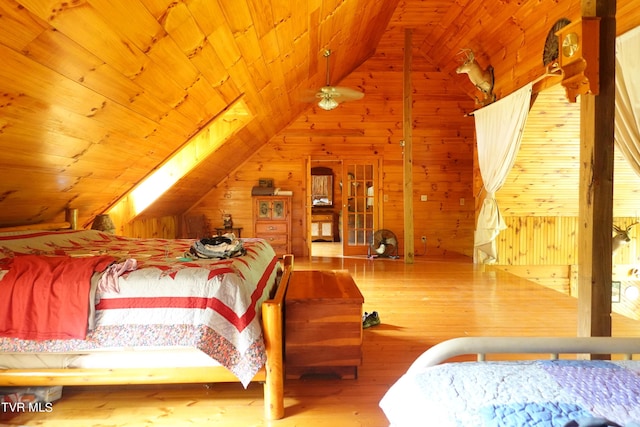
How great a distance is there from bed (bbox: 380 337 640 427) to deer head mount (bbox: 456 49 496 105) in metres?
4.79

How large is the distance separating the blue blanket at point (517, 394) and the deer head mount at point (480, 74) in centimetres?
489

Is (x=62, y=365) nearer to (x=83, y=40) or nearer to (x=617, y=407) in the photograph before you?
(x=83, y=40)

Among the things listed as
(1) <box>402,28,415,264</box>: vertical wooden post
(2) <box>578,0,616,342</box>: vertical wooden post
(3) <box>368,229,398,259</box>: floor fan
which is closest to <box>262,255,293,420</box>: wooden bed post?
(2) <box>578,0,616,342</box>: vertical wooden post

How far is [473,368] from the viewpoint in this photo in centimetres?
102

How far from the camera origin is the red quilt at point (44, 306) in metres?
1.77

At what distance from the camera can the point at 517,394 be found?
2.90ft

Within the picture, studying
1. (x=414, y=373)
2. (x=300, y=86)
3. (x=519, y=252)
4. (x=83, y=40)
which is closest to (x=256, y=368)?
(x=414, y=373)

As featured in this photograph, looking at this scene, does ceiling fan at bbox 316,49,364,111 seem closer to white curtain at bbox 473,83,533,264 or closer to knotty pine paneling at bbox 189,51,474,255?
white curtain at bbox 473,83,533,264

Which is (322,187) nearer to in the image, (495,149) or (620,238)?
(495,149)

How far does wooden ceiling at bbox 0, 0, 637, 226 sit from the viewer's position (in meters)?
1.64

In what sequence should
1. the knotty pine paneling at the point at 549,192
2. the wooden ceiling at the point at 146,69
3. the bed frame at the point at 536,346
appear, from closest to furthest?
the bed frame at the point at 536,346, the wooden ceiling at the point at 146,69, the knotty pine paneling at the point at 549,192

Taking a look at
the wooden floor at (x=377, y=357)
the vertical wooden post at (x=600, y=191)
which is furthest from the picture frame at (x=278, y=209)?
the vertical wooden post at (x=600, y=191)

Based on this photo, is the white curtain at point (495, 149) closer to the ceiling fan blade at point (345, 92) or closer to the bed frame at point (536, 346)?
the ceiling fan blade at point (345, 92)

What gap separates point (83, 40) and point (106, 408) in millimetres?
1758
